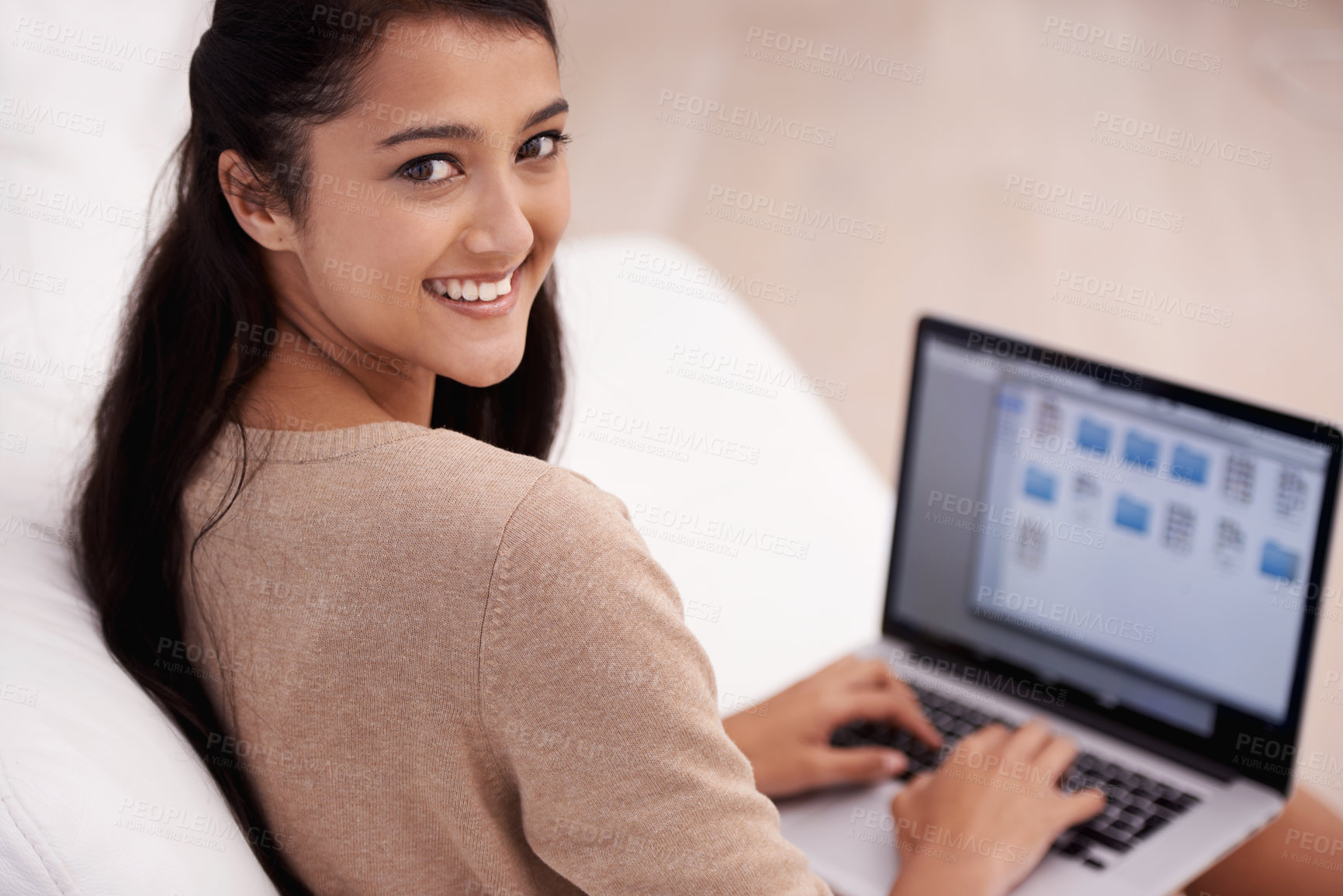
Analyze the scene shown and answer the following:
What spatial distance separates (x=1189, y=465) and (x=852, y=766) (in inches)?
17.1

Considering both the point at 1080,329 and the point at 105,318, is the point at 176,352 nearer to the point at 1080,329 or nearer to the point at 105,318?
the point at 105,318

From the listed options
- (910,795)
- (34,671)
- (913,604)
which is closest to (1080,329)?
(913,604)

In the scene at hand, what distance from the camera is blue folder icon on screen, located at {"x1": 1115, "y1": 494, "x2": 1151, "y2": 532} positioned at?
1.24 metres

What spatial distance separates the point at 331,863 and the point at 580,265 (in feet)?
4.19

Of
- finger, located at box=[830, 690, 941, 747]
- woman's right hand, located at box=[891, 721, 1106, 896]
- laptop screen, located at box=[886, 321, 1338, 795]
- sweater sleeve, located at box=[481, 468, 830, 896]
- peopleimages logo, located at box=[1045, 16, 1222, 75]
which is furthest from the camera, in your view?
peopleimages logo, located at box=[1045, 16, 1222, 75]

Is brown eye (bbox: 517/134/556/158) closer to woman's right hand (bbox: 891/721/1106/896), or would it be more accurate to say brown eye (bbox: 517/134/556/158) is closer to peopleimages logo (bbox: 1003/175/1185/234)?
woman's right hand (bbox: 891/721/1106/896)

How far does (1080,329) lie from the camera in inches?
116

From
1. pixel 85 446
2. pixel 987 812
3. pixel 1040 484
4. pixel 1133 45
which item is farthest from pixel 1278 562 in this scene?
pixel 1133 45

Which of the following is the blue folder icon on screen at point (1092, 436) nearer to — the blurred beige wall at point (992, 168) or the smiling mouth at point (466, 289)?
the smiling mouth at point (466, 289)

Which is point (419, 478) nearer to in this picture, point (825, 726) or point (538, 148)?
point (538, 148)

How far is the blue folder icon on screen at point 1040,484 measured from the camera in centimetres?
129

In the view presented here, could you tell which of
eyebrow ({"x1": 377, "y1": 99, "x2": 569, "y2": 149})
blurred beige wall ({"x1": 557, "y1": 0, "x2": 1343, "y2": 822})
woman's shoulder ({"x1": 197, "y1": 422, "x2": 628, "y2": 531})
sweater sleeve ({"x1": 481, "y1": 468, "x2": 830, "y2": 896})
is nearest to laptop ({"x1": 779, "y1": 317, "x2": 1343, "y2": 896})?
sweater sleeve ({"x1": 481, "y1": 468, "x2": 830, "y2": 896})

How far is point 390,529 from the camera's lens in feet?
2.63

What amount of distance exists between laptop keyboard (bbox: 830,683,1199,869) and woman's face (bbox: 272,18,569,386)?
585 millimetres
